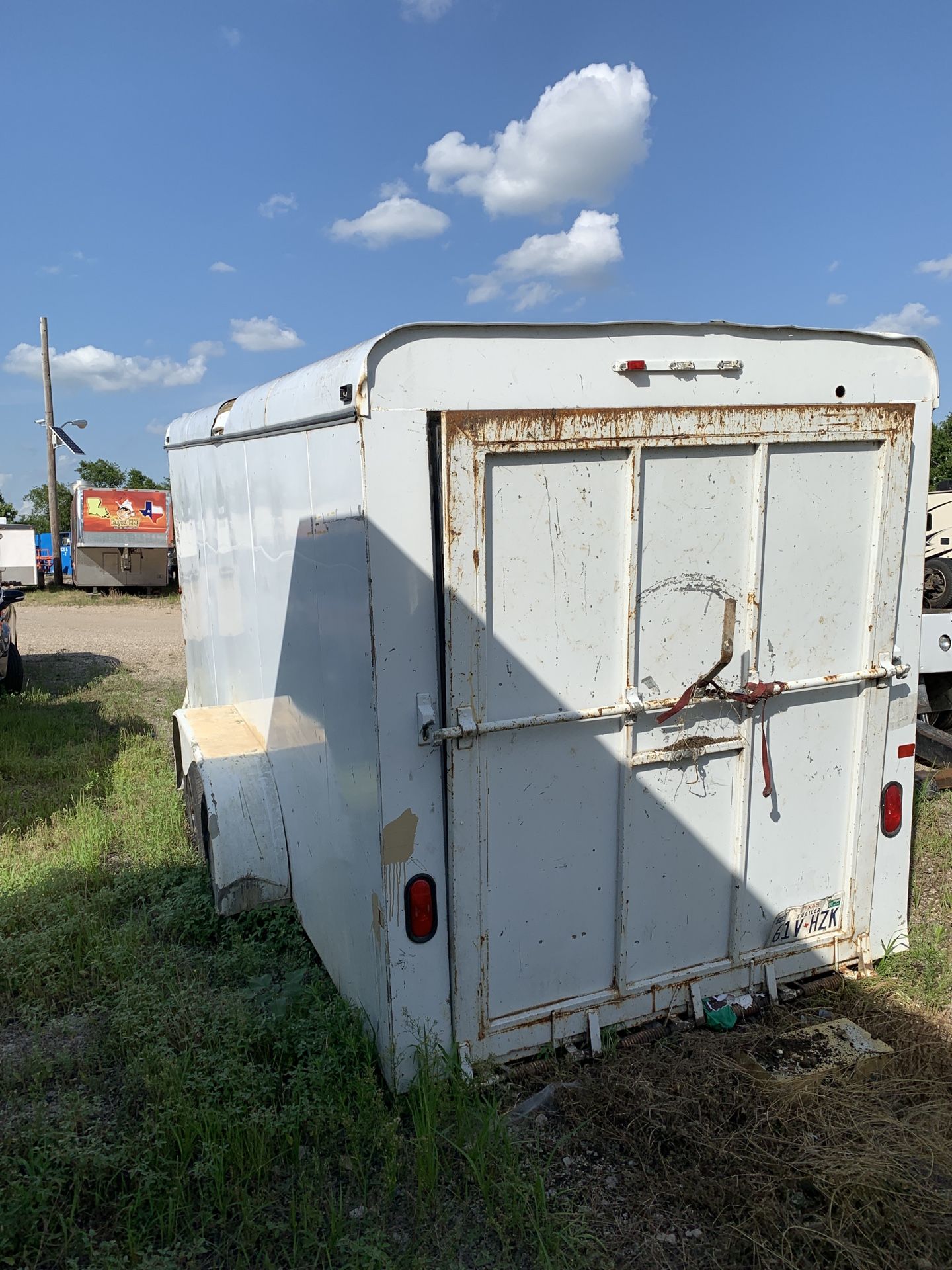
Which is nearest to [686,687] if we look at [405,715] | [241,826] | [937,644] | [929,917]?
[405,715]

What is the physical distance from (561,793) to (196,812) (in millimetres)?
2621

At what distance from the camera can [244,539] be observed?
4.62 meters

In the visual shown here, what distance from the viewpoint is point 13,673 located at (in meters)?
10.3

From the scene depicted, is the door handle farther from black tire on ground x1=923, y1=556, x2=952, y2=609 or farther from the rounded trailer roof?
black tire on ground x1=923, y1=556, x2=952, y2=609

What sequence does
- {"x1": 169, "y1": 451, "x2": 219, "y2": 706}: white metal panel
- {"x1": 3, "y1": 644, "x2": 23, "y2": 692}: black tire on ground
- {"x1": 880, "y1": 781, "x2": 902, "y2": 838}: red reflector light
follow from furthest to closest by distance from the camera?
1. {"x1": 3, "y1": 644, "x2": 23, "y2": 692}: black tire on ground
2. {"x1": 169, "y1": 451, "x2": 219, "y2": 706}: white metal panel
3. {"x1": 880, "y1": 781, "x2": 902, "y2": 838}: red reflector light

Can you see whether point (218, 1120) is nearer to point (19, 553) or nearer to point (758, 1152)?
point (758, 1152)

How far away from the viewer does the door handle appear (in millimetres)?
3293

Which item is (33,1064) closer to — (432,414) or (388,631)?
(388,631)

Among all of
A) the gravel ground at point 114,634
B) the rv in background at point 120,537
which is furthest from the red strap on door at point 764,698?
the rv in background at point 120,537

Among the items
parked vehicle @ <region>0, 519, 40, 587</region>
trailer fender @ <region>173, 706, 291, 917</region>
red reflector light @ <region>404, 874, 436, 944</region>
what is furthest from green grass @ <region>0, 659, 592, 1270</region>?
parked vehicle @ <region>0, 519, 40, 587</region>

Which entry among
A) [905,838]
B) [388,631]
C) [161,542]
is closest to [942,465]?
[161,542]

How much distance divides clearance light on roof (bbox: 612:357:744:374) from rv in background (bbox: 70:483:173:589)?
677 inches

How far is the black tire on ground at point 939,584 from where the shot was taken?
7348 millimetres

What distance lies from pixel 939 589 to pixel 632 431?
5.41m
